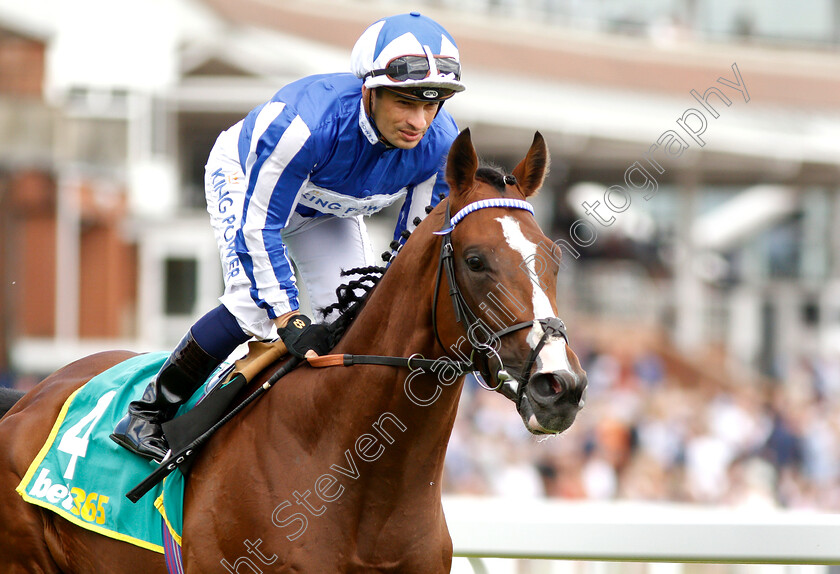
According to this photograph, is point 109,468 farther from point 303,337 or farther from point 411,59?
point 411,59

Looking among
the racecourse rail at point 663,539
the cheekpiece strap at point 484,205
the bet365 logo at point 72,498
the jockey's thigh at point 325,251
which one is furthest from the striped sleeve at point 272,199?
the racecourse rail at point 663,539

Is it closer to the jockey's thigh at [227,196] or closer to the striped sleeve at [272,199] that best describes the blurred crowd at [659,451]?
the jockey's thigh at [227,196]

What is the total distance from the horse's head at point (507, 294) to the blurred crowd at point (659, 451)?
6.19m

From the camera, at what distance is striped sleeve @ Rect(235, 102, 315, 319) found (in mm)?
2820

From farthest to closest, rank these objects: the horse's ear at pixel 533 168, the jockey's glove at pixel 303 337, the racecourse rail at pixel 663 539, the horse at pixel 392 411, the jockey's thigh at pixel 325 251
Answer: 1. the racecourse rail at pixel 663 539
2. the jockey's thigh at pixel 325 251
3. the jockey's glove at pixel 303 337
4. the horse's ear at pixel 533 168
5. the horse at pixel 392 411

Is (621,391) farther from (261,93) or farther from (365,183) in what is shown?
(365,183)

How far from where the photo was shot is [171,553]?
2.76 m

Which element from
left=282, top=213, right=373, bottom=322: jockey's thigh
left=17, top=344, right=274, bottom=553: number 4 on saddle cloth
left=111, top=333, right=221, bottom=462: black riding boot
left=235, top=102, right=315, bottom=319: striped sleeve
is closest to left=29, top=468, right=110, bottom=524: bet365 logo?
left=17, top=344, right=274, bottom=553: number 4 on saddle cloth

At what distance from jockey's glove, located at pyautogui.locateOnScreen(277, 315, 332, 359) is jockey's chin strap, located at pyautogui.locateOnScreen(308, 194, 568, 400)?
10cm

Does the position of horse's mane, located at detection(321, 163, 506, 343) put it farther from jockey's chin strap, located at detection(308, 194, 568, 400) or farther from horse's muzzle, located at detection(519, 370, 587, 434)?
horse's muzzle, located at detection(519, 370, 587, 434)

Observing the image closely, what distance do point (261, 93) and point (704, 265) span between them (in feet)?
26.8

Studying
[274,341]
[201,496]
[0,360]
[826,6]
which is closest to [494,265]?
[274,341]

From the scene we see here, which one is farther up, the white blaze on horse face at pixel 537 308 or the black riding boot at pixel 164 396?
the white blaze on horse face at pixel 537 308

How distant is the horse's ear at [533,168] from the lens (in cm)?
265
